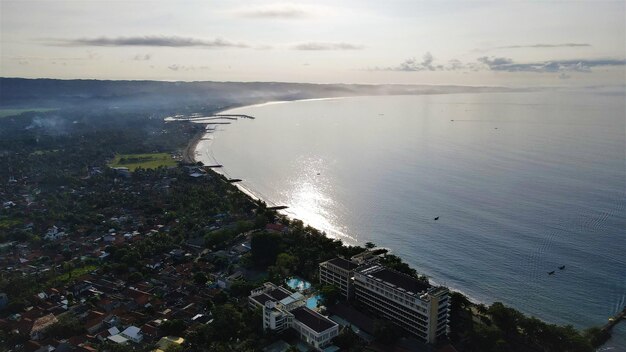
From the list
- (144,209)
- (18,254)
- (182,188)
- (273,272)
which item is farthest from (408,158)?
(18,254)

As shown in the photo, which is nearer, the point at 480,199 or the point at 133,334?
the point at 133,334

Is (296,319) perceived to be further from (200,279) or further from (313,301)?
(200,279)

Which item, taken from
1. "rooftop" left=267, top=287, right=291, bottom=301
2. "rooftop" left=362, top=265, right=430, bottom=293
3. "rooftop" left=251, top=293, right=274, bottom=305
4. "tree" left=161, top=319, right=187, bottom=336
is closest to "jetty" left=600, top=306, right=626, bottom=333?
"rooftop" left=362, top=265, right=430, bottom=293

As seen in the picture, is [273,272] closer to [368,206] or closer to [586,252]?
[368,206]

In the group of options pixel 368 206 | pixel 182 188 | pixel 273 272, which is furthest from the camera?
pixel 182 188

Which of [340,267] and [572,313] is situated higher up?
[340,267]

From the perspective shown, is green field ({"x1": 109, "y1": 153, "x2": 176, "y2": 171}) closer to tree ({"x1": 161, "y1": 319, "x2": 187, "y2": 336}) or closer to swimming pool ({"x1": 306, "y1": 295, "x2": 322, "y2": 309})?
tree ({"x1": 161, "y1": 319, "x2": 187, "y2": 336})

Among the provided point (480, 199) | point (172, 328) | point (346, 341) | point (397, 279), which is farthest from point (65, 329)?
point (480, 199)
